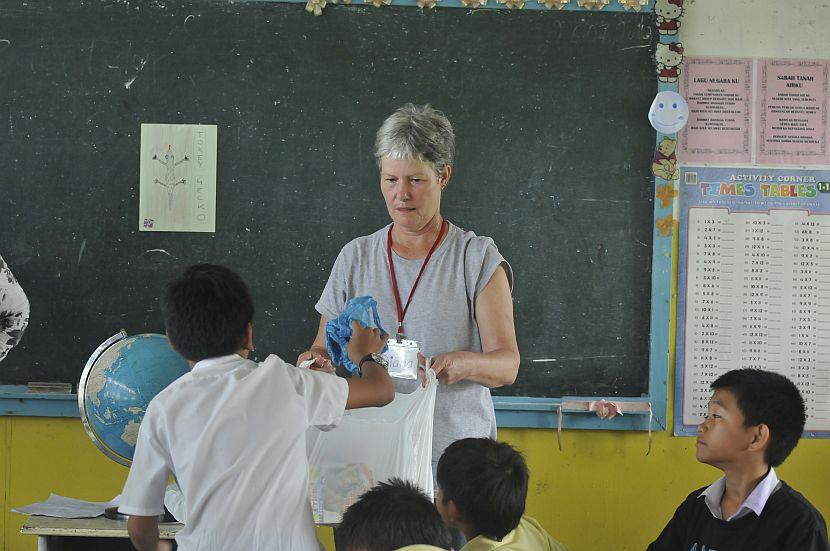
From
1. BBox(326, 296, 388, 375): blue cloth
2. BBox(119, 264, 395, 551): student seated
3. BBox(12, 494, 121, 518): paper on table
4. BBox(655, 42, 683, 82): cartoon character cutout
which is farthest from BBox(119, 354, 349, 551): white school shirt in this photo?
BBox(655, 42, 683, 82): cartoon character cutout

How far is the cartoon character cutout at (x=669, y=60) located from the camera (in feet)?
10.4

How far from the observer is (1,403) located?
10.4 ft

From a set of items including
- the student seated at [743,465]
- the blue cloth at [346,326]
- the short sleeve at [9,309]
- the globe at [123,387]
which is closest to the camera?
the blue cloth at [346,326]

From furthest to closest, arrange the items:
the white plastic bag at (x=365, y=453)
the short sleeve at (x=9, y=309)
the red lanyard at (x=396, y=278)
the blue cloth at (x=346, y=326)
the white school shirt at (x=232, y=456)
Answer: the short sleeve at (x=9, y=309)
the red lanyard at (x=396, y=278)
the white plastic bag at (x=365, y=453)
the blue cloth at (x=346, y=326)
the white school shirt at (x=232, y=456)

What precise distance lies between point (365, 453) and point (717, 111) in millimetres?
1972

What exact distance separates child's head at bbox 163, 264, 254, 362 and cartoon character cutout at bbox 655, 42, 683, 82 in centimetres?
204

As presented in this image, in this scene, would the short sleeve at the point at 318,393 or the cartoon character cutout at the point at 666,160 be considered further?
the cartoon character cutout at the point at 666,160

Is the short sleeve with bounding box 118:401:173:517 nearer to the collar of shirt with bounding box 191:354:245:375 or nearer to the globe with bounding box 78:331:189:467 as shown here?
the collar of shirt with bounding box 191:354:245:375

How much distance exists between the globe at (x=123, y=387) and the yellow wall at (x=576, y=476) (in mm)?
833

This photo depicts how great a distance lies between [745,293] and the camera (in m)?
3.21

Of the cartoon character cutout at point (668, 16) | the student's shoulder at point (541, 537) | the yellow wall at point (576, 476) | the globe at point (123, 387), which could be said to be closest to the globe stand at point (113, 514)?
the globe at point (123, 387)

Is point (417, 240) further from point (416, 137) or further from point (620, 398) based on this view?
point (620, 398)

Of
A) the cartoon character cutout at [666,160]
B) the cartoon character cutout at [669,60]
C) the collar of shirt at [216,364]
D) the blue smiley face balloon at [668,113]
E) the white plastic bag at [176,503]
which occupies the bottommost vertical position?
the white plastic bag at [176,503]

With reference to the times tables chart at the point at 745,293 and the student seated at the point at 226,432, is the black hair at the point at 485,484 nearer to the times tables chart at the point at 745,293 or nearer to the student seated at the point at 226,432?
the student seated at the point at 226,432
